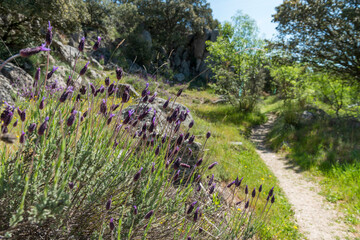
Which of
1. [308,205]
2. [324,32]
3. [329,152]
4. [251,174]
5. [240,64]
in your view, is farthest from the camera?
[240,64]

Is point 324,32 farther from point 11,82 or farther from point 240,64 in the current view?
point 11,82

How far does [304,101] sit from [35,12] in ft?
51.1

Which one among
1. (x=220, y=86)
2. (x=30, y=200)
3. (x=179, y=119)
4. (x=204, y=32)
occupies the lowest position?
(x=30, y=200)

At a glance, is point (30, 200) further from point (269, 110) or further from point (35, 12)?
point (269, 110)

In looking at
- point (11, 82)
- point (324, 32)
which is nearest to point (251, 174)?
point (11, 82)

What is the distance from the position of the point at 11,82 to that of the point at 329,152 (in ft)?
32.6

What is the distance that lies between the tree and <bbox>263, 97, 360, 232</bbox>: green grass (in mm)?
2747

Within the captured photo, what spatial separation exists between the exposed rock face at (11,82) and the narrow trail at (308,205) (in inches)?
264

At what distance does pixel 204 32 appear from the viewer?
30.0 m

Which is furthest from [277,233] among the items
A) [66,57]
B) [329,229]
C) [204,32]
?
[204,32]

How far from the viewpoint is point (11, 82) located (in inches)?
223

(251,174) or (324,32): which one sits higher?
(324,32)

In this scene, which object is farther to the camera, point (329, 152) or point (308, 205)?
point (329, 152)

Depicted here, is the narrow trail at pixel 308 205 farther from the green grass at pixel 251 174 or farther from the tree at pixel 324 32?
the tree at pixel 324 32
